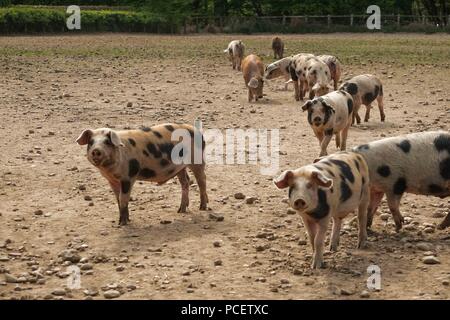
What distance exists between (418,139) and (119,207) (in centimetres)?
294

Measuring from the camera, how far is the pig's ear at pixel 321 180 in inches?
283

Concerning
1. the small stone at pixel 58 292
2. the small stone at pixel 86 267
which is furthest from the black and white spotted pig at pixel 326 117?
the small stone at pixel 58 292

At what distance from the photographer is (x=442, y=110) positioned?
15914mm

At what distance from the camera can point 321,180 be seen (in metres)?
7.20

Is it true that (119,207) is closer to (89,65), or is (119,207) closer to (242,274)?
(242,274)

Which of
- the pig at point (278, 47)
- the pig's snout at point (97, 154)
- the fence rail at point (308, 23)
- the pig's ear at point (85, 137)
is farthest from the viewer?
the fence rail at point (308, 23)

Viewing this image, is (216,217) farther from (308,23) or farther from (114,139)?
(308,23)

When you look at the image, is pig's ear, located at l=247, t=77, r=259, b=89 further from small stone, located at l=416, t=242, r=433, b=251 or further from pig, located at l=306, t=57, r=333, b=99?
small stone, located at l=416, t=242, r=433, b=251

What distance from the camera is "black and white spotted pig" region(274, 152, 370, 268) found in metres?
7.23

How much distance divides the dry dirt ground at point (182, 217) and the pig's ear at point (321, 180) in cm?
71

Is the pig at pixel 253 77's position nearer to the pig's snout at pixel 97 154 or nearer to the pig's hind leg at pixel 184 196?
the pig's hind leg at pixel 184 196

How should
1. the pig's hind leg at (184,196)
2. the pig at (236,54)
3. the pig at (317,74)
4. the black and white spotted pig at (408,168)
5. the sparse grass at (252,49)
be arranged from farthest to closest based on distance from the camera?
the sparse grass at (252,49) → the pig at (236,54) → the pig at (317,74) → the pig's hind leg at (184,196) → the black and white spotted pig at (408,168)

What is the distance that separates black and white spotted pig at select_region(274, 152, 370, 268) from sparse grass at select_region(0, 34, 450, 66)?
1675 centimetres

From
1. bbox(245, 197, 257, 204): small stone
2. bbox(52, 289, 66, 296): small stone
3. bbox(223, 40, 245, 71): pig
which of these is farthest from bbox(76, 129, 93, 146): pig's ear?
bbox(223, 40, 245, 71): pig
